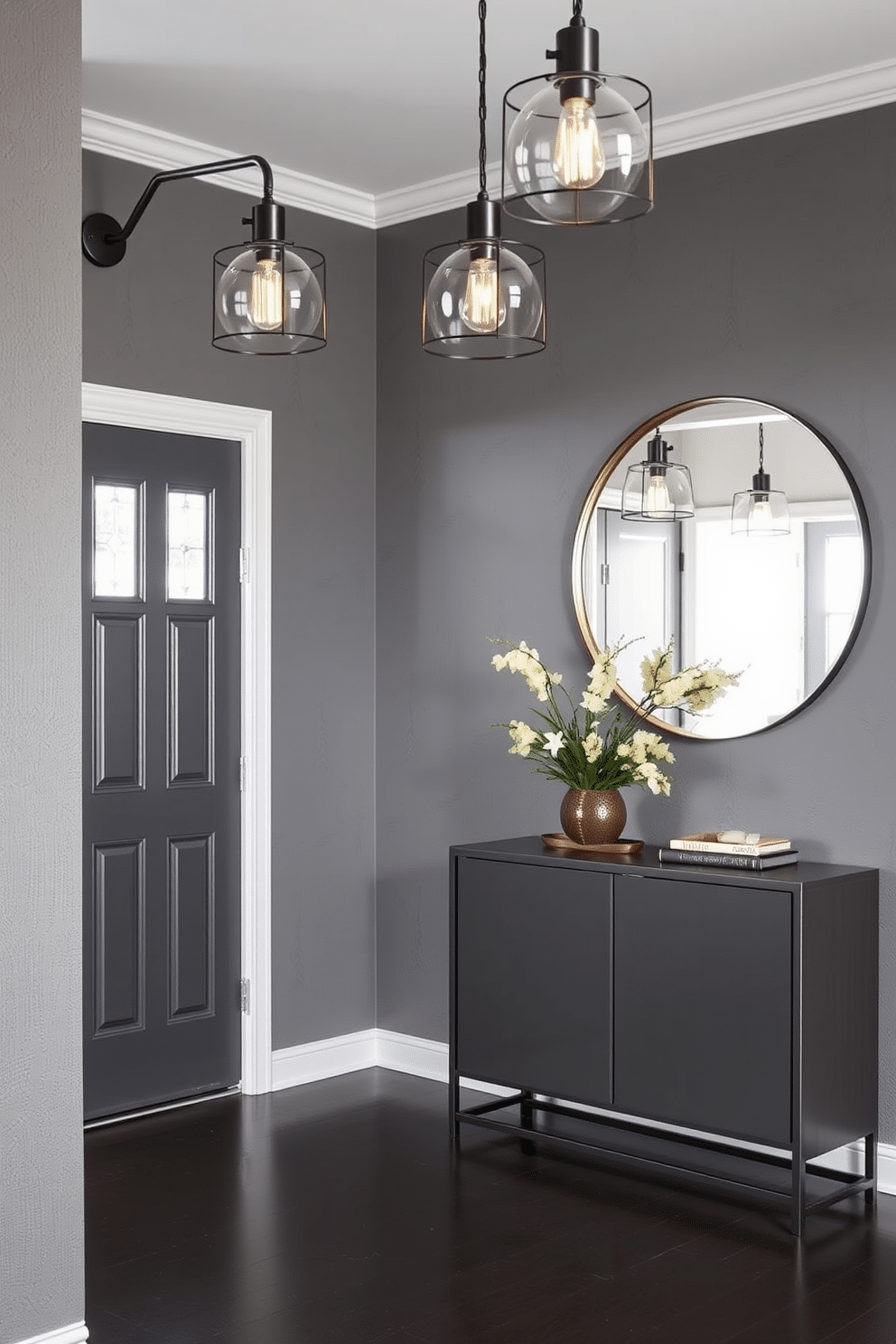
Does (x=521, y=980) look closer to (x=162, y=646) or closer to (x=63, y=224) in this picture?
(x=162, y=646)

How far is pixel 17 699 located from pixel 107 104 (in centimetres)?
211

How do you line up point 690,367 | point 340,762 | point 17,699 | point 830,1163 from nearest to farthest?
point 17,699 < point 830,1163 < point 690,367 < point 340,762

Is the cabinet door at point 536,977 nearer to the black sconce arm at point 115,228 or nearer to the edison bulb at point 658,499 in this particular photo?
the edison bulb at point 658,499

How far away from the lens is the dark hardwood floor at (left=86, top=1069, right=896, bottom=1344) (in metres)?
2.90

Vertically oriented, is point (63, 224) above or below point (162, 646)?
above

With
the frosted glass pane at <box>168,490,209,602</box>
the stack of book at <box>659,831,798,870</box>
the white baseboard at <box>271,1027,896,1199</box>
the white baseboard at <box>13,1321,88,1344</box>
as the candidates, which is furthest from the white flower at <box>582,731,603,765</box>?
the white baseboard at <box>13,1321,88,1344</box>

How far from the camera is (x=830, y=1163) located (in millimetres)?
3773

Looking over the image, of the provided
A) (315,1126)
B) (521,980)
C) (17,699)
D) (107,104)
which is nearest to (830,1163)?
(521,980)

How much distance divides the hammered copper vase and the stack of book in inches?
8.5

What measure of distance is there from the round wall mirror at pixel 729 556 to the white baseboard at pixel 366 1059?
1.40m

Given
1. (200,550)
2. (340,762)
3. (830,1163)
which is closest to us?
(830,1163)

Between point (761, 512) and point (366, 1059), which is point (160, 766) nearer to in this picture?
point (366, 1059)

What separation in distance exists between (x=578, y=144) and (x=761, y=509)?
217 cm

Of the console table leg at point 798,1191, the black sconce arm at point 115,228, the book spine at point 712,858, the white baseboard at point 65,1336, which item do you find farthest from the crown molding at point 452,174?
the console table leg at point 798,1191
